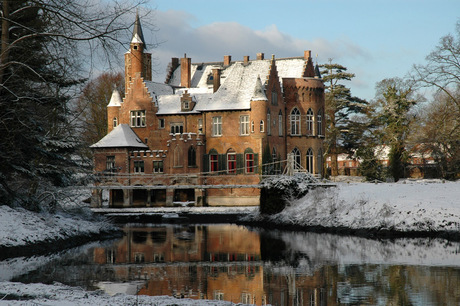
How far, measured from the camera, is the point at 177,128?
5378 centimetres

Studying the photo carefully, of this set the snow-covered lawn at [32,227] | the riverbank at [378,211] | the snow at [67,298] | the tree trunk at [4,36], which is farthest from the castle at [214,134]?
the snow at [67,298]

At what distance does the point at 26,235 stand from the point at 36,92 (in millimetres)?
5062

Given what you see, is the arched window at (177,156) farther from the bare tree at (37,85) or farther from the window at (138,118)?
the bare tree at (37,85)

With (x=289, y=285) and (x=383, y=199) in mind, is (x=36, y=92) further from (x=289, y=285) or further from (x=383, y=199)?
(x=383, y=199)

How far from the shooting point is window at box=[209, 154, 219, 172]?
168 feet

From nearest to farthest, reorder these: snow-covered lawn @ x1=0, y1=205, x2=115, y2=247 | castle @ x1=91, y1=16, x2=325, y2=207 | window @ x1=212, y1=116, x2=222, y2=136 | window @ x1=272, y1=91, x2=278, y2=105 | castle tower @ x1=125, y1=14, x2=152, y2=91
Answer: snow-covered lawn @ x1=0, y1=205, x2=115, y2=247, castle @ x1=91, y1=16, x2=325, y2=207, window @ x1=272, y1=91, x2=278, y2=105, window @ x1=212, y1=116, x2=222, y2=136, castle tower @ x1=125, y1=14, x2=152, y2=91

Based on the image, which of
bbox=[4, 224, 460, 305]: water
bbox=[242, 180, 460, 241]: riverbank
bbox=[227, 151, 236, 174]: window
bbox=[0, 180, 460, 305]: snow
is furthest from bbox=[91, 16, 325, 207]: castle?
bbox=[4, 224, 460, 305]: water

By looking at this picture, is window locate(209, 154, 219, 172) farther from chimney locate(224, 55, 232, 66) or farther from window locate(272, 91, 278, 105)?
chimney locate(224, 55, 232, 66)

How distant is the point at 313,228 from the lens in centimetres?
3219

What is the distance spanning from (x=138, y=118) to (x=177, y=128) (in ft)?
12.5

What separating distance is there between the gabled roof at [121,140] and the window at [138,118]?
0.80 m

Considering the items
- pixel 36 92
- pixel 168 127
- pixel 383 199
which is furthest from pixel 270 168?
pixel 36 92

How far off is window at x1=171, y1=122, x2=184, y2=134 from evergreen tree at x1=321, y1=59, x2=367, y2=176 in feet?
57.4

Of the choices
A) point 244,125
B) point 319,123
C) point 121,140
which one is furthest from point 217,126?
point 319,123
